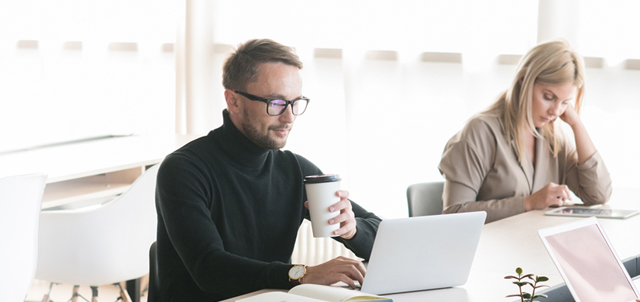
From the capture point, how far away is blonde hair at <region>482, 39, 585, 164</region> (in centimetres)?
244

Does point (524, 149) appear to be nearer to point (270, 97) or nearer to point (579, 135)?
point (579, 135)

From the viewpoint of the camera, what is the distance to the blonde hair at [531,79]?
2.44 m

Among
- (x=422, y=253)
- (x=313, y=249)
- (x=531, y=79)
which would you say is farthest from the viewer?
(x=313, y=249)

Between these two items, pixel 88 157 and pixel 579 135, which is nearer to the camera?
pixel 579 135

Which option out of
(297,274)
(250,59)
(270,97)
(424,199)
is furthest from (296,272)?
(424,199)

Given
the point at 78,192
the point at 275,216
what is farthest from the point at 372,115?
the point at 275,216

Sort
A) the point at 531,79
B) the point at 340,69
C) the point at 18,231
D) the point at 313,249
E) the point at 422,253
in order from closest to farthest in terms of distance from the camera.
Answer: the point at 422,253 < the point at 18,231 < the point at 531,79 < the point at 313,249 < the point at 340,69

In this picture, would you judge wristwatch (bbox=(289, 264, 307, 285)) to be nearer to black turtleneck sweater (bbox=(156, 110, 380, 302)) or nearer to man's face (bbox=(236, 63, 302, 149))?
black turtleneck sweater (bbox=(156, 110, 380, 302))

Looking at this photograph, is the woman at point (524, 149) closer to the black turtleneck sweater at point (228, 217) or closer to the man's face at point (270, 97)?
the black turtleneck sweater at point (228, 217)

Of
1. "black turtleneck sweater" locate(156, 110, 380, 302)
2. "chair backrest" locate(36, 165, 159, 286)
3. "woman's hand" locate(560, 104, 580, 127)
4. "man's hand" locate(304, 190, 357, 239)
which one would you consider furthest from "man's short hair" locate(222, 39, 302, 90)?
"woman's hand" locate(560, 104, 580, 127)

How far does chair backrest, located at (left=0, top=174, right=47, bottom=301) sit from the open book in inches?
36.3

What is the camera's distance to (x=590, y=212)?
2.32 metres

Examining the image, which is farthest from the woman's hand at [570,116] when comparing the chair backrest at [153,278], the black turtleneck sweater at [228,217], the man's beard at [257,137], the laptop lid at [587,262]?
the chair backrest at [153,278]

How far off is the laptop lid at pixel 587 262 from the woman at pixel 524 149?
911 millimetres
